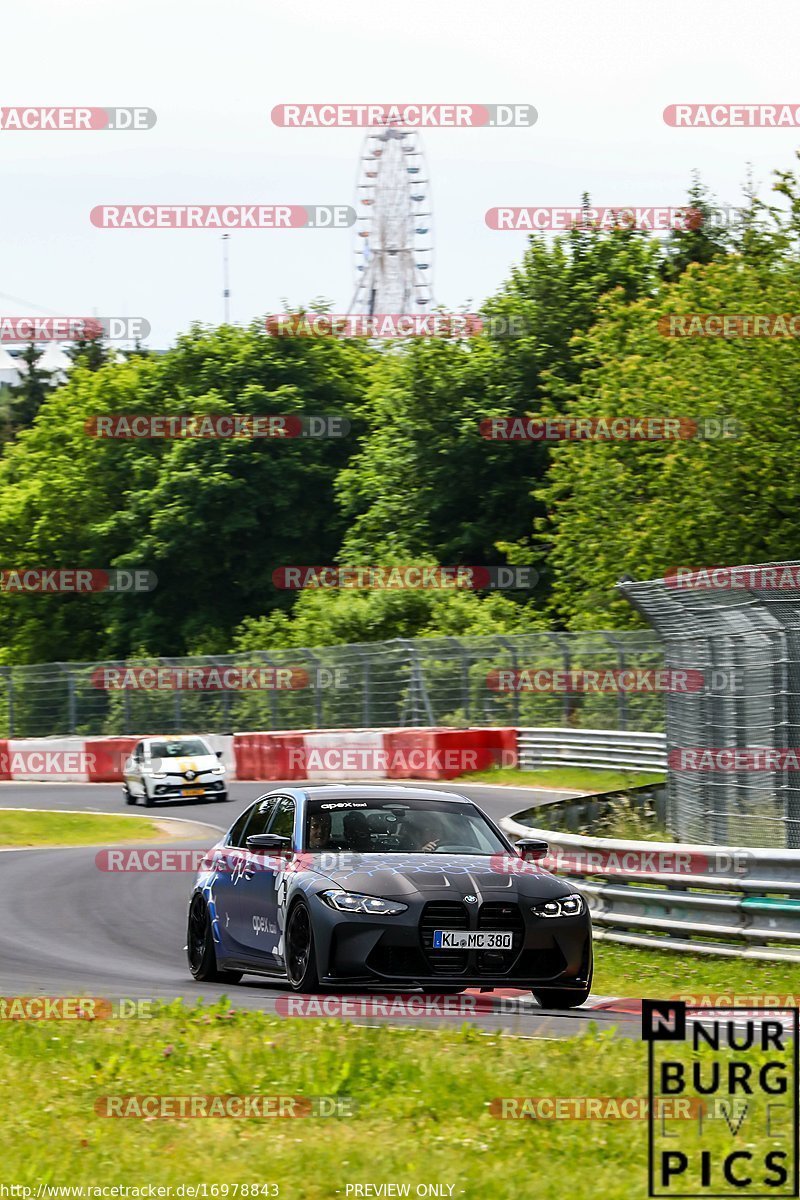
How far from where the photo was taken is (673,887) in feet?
42.9

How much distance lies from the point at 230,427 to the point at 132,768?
2661 cm

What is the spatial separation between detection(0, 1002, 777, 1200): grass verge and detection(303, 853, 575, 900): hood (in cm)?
116

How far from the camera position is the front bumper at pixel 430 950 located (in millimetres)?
10156

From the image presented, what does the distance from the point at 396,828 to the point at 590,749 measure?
19.1 meters

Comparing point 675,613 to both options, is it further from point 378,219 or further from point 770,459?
point 378,219

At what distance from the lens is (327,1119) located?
7043mm

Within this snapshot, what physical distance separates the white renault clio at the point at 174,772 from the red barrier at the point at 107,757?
19.8ft

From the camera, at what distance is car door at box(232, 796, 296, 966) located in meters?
11.0
